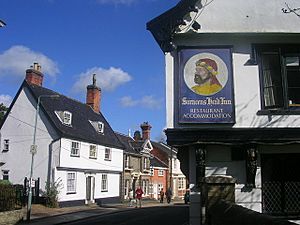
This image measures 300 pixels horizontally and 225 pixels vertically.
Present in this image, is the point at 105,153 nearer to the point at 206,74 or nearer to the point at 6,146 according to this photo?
the point at 6,146

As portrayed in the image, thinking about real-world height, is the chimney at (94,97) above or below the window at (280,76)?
above

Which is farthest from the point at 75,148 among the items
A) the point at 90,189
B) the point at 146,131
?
the point at 146,131

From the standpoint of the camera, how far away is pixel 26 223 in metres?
21.2

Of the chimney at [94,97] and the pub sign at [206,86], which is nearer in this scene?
the pub sign at [206,86]

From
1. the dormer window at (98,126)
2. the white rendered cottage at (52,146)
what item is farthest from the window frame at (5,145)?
the dormer window at (98,126)

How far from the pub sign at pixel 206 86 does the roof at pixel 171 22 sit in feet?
1.49

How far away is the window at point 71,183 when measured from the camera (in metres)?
34.4

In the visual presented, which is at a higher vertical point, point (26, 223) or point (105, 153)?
point (105, 153)

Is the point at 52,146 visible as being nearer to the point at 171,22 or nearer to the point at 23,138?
the point at 23,138

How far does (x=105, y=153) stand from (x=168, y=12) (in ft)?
107

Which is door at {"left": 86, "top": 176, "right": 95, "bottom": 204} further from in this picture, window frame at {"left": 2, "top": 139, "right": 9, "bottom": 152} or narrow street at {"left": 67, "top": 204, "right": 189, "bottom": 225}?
narrow street at {"left": 67, "top": 204, "right": 189, "bottom": 225}

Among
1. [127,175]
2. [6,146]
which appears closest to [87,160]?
[6,146]

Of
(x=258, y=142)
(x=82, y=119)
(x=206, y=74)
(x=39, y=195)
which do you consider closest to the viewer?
(x=258, y=142)

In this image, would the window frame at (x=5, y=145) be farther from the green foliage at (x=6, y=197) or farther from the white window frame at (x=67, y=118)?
the green foliage at (x=6, y=197)
